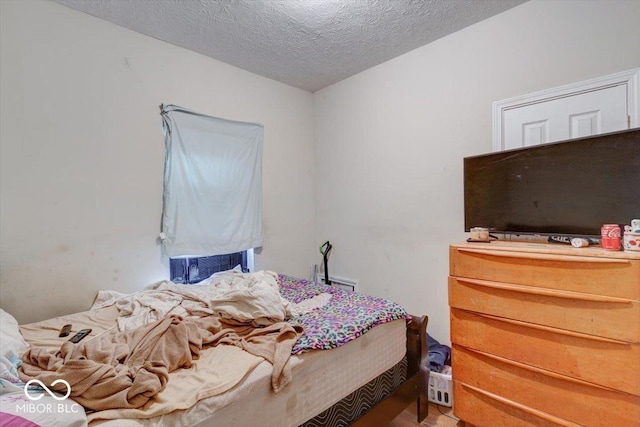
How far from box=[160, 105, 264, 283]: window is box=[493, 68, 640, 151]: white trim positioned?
6.81 feet

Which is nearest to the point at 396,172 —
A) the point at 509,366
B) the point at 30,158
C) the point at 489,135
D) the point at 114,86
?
the point at 489,135

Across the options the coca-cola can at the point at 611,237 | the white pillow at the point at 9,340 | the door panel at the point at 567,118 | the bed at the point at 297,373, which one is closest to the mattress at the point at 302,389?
the bed at the point at 297,373

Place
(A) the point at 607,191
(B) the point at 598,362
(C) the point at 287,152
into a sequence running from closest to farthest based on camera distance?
(B) the point at 598,362 < (A) the point at 607,191 < (C) the point at 287,152

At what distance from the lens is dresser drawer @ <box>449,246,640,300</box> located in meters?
1.29

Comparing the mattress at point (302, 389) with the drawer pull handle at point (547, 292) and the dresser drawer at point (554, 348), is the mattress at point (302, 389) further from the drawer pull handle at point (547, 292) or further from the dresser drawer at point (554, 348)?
the drawer pull handle at point (547, 292)

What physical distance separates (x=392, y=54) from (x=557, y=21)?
3.89 feet

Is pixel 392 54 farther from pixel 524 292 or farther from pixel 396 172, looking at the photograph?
pixel 524 292

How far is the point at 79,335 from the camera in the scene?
153 centimetres

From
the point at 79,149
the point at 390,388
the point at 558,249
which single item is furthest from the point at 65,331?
the point at 558,249

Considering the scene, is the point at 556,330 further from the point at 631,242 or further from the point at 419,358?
the point at 419,358

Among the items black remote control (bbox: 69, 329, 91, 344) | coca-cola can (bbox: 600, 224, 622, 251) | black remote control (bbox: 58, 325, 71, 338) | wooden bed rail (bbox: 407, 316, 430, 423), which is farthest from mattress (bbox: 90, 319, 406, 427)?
coca-cola can (bbox: 600, 224, 622, 251)

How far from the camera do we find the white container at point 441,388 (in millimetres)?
2010

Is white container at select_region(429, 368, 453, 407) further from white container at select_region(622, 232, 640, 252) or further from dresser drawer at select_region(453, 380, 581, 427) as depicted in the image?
white container at select_region(622, 232, 640, 252)

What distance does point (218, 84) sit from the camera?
279 cm
